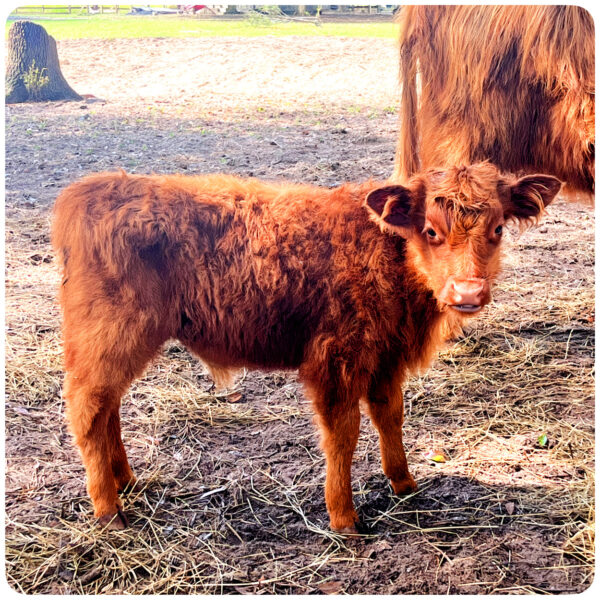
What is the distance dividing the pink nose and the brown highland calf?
262 millimetres

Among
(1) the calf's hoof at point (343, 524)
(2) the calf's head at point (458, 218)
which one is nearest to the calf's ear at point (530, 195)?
(2) the calf's head at point (458, 218)

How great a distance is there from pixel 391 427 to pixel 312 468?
1.79 feet

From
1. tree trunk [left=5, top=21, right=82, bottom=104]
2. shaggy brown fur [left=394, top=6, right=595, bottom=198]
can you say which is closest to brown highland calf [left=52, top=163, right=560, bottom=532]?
shaggy brown fur [left=394, top=6, right=595, bottom=198]

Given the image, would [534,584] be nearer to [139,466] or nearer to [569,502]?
[569,502]

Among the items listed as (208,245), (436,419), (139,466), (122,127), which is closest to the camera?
(208,245)

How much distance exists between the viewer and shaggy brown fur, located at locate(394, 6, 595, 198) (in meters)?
4.26

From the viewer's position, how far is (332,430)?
10.9 ft

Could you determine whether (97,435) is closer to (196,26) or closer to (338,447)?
(338,447)

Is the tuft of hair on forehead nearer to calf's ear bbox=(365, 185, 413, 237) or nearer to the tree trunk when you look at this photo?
calf's ear bbox=(365, 185, 413, 237)

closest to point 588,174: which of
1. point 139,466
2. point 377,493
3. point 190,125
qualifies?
point 377,493

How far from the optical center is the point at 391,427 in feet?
12.0

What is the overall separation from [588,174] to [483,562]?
265 centimetres

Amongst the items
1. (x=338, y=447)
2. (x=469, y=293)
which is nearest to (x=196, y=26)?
(x=338, y=447)

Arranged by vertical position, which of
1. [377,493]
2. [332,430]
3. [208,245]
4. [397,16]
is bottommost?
[377,493]
